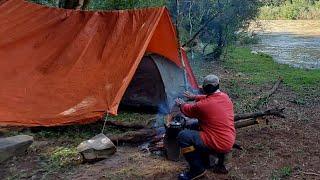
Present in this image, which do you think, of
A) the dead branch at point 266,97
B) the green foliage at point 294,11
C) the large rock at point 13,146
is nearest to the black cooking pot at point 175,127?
the large rock at point 13,146

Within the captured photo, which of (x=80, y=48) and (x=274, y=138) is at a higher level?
(x=80, y=48)

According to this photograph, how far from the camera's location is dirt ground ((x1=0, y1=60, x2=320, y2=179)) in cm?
474

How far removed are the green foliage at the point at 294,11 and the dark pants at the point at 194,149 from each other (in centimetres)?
3321

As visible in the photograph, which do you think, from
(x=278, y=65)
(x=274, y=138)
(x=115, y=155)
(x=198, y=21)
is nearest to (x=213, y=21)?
(x=198, y=21)

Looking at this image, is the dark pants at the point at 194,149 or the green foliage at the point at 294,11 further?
the green foliage at the point at 294,11

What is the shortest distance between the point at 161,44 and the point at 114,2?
309 cm

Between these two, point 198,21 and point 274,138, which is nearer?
point 274,138

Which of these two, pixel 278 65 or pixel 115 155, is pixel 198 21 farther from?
pixel 115 155

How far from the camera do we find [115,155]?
17.3 ft

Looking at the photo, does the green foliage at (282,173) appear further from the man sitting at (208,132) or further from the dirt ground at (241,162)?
the man sitting at (208,132)

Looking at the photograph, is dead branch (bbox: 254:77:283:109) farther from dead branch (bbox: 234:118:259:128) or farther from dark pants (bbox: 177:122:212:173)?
dark pants (bbox: 177:122:212:173)

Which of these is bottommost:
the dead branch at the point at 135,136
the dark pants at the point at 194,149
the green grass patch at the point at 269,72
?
the green grass patch at the point at 269,72

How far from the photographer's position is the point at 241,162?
5094 millimetres

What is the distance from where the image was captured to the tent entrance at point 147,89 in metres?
7.26
